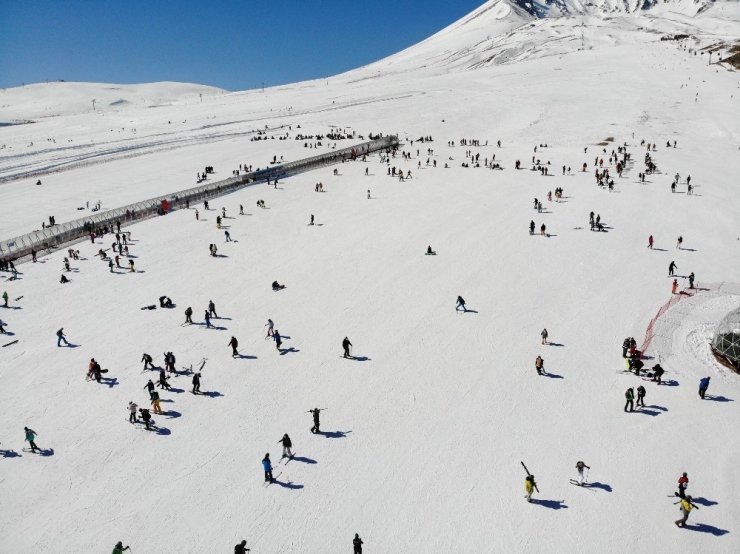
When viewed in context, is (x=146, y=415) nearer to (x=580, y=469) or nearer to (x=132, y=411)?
(x=132, y=411)

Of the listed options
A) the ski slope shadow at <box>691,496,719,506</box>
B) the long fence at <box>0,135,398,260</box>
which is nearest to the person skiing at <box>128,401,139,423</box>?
the ski slope shadow at <box>691,496,719,506</box>

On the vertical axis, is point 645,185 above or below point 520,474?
above

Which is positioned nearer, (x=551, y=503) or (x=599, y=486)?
(x=551, y=503)

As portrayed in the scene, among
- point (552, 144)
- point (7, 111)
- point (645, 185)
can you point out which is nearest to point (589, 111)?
point (552, 144)

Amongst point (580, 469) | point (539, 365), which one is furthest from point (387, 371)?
point (580, 469)

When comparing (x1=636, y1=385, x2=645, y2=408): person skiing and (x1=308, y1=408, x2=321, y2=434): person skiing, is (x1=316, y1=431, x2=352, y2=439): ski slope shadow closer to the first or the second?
(x1=308, y1=408, x2=321, y2=434): person skiing

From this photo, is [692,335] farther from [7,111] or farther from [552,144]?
[7,111]
